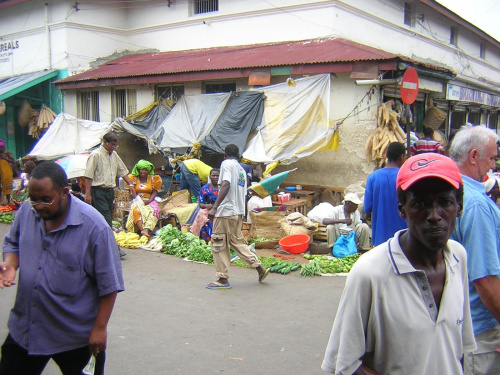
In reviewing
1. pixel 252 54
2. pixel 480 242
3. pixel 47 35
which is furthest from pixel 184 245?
pixel 47 35

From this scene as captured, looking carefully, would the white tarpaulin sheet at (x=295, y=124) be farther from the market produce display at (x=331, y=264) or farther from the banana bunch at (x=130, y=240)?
the banana bunch at (x=130, y=240)

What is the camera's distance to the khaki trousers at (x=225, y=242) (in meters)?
6.34

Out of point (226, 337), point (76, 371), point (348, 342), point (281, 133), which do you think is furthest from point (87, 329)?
point (281, 133)

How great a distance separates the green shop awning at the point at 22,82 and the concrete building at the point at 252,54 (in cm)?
13

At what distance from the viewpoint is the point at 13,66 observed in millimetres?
17797

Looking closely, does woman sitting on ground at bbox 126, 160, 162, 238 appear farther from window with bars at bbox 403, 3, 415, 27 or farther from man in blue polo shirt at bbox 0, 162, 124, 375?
window with bars at bbox 403, 3, 415, 27

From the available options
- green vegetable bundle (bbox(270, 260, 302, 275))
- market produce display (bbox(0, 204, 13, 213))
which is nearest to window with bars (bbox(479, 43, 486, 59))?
green vegetable bundle (bbox(270, 260, 302, 275))

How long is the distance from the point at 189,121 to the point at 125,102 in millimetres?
3830

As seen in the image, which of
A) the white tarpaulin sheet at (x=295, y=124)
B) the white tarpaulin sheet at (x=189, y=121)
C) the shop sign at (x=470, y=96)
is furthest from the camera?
the shop sign at (x=470, y=96)

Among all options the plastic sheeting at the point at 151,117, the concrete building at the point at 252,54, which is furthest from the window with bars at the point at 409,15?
the plastic sheeting at the point at 151,117

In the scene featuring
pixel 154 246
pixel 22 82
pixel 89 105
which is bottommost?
pixel 154 246

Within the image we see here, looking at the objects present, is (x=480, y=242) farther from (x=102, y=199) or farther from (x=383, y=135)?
(x=383, y=135)

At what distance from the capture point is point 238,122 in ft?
35.6

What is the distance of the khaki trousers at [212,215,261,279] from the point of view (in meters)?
6.34
